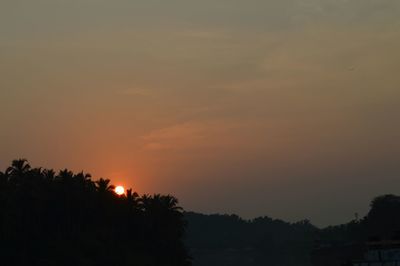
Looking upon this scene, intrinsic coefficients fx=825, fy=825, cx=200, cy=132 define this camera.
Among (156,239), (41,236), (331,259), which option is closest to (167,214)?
(156,239)

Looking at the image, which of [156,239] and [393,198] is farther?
[393,198]

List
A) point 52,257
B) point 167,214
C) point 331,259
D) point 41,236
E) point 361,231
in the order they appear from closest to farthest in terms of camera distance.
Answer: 1. point 52,257
2. point 41,236
3. point 167,214
4. point 331,259
5. point 361,231

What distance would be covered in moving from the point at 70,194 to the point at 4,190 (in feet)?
27.5

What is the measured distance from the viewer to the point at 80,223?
79375mm

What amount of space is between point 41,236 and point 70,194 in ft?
18.0

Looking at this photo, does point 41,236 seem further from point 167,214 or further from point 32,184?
point 167,214

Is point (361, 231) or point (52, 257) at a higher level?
point (361, 231)

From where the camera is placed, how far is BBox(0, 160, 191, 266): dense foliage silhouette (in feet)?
235

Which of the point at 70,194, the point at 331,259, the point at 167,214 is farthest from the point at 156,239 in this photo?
the point at 331,259

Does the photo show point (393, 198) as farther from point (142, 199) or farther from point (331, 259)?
point (142, 199)

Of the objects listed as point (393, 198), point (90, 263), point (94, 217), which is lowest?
point (90, 263)

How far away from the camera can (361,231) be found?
129m

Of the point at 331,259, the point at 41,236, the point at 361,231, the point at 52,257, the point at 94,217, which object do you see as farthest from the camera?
the point at 361,231

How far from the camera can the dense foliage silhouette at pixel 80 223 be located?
7175 centimetres
